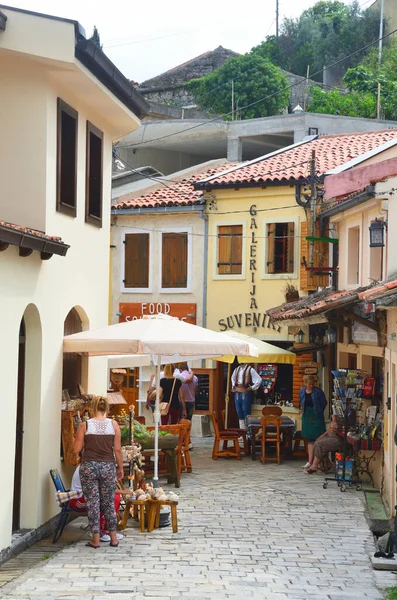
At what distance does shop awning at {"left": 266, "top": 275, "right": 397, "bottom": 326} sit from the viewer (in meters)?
12.1

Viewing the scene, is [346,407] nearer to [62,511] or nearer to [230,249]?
[62,511]

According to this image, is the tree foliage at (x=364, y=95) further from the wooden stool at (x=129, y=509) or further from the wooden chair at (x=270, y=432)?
the wooden stool at (x=129, y=509)

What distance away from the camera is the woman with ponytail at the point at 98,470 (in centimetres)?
1102

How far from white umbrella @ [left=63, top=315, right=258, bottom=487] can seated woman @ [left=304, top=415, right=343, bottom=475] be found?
400 cm

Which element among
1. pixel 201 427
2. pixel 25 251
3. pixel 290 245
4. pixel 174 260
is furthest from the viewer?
pixel 174 260

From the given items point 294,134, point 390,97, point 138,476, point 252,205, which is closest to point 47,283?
point 138,476

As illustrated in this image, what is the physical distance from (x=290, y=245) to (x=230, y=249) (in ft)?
5.96

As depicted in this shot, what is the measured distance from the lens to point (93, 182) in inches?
596

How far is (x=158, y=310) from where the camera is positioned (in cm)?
2730

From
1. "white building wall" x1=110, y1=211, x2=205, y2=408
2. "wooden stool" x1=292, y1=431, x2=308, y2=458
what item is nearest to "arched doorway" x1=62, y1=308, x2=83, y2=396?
"wooden stool" x1=292, y1=431, x2=308, y2=458

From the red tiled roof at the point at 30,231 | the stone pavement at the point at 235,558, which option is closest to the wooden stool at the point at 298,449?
the stone pavement at the point at 235,558

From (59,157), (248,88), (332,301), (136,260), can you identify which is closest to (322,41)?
(248,88)

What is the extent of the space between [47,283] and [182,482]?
5.11 meters

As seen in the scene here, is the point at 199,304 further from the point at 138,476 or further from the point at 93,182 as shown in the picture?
the point at 138,476
